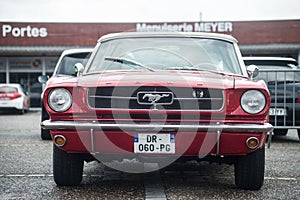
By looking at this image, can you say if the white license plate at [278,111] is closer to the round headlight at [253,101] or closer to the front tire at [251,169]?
the front tire at [251,169]

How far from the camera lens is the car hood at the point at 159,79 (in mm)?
4051

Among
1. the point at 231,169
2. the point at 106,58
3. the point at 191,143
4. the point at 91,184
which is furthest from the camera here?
the point at 231,169

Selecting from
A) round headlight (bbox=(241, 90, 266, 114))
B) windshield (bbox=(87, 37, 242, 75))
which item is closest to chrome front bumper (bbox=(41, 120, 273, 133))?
round headlight (bbox=(241, 90, 266, 114))

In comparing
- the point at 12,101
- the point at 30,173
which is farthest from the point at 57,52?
the point at 30,173

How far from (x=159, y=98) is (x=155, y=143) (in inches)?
14.9

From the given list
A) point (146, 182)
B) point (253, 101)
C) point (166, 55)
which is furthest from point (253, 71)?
point (146, 182)

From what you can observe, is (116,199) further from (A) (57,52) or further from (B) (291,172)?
(A) (57,52)

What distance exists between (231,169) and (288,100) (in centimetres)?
328

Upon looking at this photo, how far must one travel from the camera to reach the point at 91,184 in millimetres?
4613

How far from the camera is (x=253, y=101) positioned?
159 inches

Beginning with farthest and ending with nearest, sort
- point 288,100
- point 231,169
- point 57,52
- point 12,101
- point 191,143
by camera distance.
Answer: point 57,52
point 12,101
point 288,100
point 231,169
point 191,143

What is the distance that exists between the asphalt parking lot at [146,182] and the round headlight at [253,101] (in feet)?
2.53

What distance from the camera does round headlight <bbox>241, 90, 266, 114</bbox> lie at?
403 centimetres

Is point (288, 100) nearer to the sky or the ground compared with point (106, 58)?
nearer to the ground
